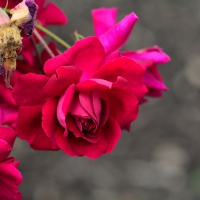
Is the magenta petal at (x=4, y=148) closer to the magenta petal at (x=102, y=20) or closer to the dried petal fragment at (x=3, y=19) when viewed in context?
the dried petal fragment at (x=3, y=19)

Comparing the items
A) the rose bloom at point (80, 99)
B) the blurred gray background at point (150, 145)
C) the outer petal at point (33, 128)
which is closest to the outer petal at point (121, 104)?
the rose bloom at point (80, 99)

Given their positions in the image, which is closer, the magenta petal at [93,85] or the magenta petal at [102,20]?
the magenta petal at [93,85]

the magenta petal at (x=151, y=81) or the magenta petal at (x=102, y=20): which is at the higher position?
the magenta petal at (x=102, y=20)

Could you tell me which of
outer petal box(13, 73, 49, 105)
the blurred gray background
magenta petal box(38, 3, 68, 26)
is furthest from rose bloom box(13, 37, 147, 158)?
the blurred gray background

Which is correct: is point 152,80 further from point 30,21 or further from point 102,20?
point 30,21

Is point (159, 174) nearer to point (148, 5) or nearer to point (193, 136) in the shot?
point (193, 136)

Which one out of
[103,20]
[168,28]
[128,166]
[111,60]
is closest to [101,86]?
[111,60]
